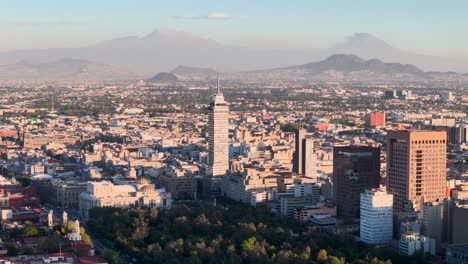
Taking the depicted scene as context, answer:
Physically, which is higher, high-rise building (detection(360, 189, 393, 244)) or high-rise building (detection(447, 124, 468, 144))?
high-rise building (detection(447, 124, 468, 144))

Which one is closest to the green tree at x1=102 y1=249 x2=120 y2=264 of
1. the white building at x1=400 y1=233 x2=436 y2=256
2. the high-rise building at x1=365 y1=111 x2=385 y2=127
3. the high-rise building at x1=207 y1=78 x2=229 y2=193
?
the white building at x1=400 y1=233 x2=436 y2=256

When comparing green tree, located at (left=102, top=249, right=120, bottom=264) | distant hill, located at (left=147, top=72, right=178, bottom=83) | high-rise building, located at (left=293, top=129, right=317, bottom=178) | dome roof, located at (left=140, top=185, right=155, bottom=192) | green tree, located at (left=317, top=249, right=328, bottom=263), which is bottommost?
green tree, located at (left=102, top=249, right=120, bottom=264)

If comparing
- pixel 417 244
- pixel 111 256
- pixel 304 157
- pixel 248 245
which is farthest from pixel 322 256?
pixel 304 157

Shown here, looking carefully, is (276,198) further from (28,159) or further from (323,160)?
(28,159)

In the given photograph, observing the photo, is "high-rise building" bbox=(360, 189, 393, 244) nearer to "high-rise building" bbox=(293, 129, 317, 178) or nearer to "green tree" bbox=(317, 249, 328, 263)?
"green tree" bbox=(317, 249, 328, 263)

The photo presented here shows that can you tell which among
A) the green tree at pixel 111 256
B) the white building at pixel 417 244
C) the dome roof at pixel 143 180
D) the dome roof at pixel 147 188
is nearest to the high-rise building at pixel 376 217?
the white building at pixel 417 244

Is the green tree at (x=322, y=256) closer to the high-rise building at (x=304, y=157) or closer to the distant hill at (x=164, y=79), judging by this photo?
the high-rise building at (x=304, y=157)

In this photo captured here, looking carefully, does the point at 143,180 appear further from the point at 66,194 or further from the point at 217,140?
the point at 217,140

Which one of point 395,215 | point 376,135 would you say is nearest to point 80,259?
point 395,215
